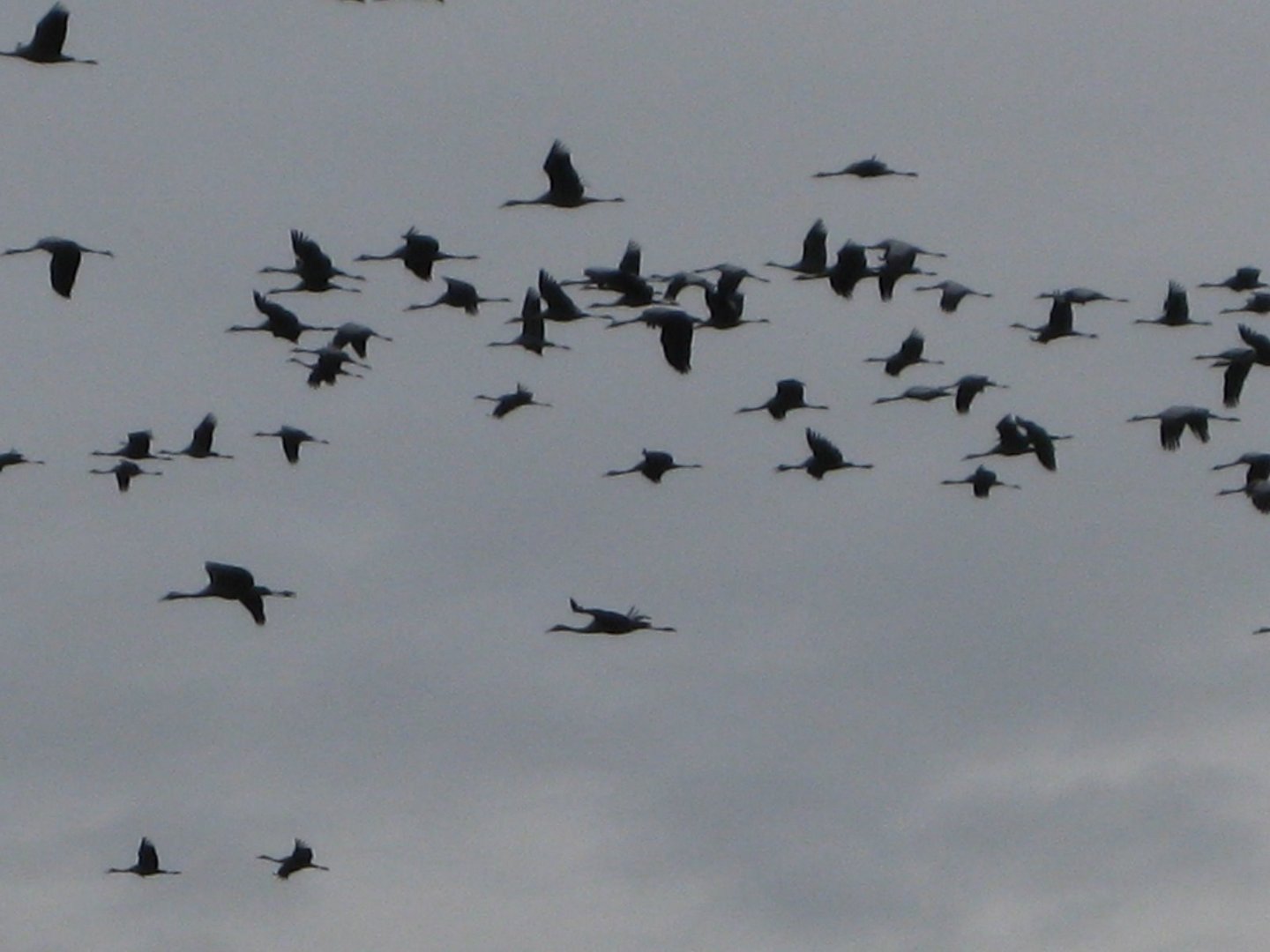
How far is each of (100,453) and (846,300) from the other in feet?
38.2

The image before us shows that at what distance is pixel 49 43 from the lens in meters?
47.8

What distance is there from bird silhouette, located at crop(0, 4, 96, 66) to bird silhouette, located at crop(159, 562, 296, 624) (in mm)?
7360

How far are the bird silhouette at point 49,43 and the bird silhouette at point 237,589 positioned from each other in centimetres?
736

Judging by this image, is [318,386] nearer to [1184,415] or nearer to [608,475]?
[608,475]

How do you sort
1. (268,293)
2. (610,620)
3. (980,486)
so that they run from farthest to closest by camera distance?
(980,486), (268,293), (610,620)

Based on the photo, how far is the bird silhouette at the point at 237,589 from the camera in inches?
2057

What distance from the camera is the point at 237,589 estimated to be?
173 feet

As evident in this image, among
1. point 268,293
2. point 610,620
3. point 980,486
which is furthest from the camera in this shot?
point 980,486

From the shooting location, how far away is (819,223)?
53688 millimetres

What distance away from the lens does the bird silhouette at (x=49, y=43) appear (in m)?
47.6

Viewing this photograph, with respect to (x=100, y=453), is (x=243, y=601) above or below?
below

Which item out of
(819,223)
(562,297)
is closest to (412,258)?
(562,297)

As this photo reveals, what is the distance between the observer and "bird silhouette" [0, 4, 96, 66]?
47594 millimetres

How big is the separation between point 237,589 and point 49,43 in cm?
826
